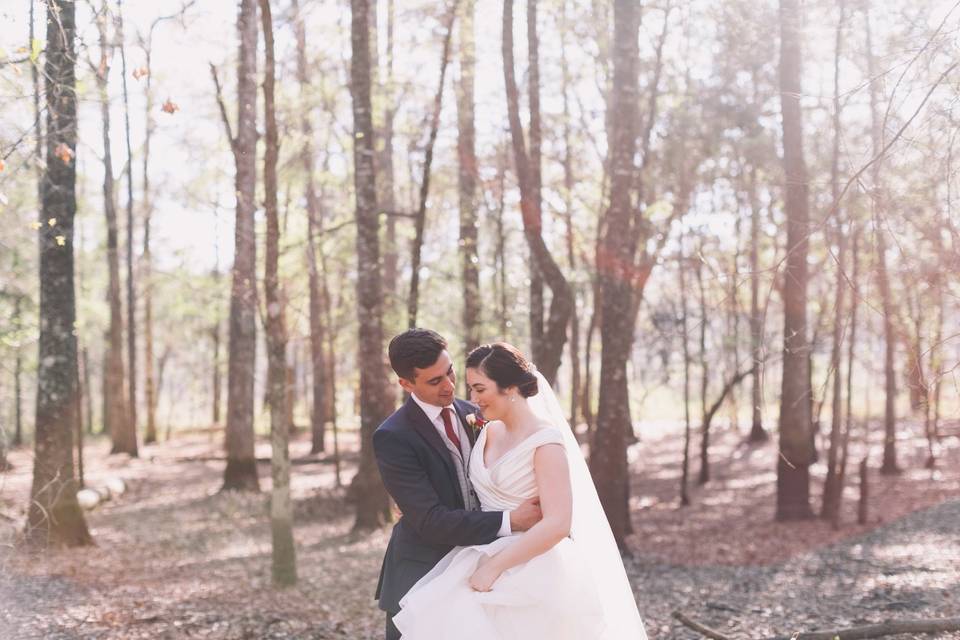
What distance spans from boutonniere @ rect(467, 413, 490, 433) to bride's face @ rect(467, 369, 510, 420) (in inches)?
16.4

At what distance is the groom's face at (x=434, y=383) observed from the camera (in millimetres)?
4285

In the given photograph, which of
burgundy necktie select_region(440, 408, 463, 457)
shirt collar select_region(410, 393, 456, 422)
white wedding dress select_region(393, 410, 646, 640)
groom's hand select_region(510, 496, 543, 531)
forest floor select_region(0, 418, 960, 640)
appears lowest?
forest floor select_region(0, 418, 960, 640)

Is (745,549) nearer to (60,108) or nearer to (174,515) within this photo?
(174,515)

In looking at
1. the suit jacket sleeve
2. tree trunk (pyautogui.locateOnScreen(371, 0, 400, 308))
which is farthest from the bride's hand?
tree trunk (pyautogui.locateOnScreen(371, 0, 400, 308))

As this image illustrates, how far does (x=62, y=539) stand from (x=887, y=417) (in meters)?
18.7

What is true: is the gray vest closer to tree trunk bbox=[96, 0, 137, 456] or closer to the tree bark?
the tree bark

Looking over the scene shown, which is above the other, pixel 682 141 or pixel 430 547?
pixel 682 141

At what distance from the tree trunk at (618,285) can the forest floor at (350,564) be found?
1.19 meters

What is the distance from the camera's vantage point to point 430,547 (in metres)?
4.29

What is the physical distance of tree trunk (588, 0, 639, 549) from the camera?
12.4 metres

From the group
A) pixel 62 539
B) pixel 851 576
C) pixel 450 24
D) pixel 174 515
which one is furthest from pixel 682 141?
pixel 62 539

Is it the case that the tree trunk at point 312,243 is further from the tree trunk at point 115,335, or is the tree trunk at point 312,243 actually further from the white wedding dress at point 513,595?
the white wedding dress at point 513,595

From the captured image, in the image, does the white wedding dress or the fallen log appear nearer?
the white wedding dress

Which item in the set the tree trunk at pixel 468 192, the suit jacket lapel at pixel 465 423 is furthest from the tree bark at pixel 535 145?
the suit jacket lapel at pixel 465 423
